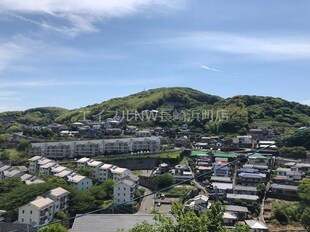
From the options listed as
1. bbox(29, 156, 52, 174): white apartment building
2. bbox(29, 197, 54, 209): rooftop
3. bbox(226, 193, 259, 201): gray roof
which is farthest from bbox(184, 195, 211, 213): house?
bbox(29, 156, 52, 174): white apartment building

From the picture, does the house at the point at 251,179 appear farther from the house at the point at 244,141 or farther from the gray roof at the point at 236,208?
the house at the point at 244,141

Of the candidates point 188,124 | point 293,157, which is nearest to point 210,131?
point 188,124

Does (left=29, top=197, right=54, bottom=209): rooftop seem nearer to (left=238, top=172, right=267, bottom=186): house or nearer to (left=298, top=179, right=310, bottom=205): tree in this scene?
(left=238, top=172, right=267, bottom=186): house

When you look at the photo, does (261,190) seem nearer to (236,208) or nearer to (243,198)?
(243,198)

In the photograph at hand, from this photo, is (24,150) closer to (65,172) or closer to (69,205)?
(65,172)

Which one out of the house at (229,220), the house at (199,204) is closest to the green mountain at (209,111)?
the house at (199,204)

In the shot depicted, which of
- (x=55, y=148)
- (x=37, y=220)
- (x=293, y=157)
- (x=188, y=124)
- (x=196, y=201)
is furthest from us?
(x=188, y=124)
